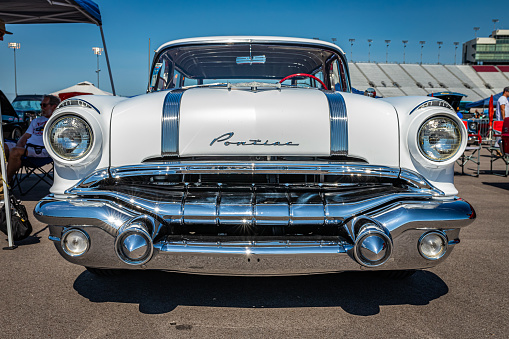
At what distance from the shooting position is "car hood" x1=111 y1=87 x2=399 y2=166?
6.86ft

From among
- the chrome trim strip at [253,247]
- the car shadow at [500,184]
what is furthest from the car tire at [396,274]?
the car shadow at [500,184]

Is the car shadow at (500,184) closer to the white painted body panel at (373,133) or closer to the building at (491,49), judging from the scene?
the white painted body panel at (373,133)

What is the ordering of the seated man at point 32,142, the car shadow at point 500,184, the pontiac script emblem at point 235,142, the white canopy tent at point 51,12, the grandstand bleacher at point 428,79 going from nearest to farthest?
the pontiac script emblem at point 235,142 < the seated man at point 32,142 < the white canopy tent at point 51,12 < the car shadow at point 500,184 < the grandstand bleacher at point 428,79

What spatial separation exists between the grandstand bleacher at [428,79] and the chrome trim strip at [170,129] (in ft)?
128

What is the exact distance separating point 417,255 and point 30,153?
483 cm

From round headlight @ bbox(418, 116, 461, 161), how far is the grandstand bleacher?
3880cm

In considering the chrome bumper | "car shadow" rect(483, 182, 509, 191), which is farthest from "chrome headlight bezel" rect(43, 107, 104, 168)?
"car shadow" rect(483, 182, 509, 191)

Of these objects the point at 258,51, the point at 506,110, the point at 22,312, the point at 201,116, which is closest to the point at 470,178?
the point at 506,110

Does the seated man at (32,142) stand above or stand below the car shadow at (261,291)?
above

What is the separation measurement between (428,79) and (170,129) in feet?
151

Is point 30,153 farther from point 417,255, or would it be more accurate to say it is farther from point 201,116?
point 417,255

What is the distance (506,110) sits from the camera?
26.5 ft

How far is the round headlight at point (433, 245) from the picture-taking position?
1.95 m

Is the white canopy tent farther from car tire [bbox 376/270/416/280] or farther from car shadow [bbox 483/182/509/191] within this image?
car shadow [bbox 483/182/509/191]
